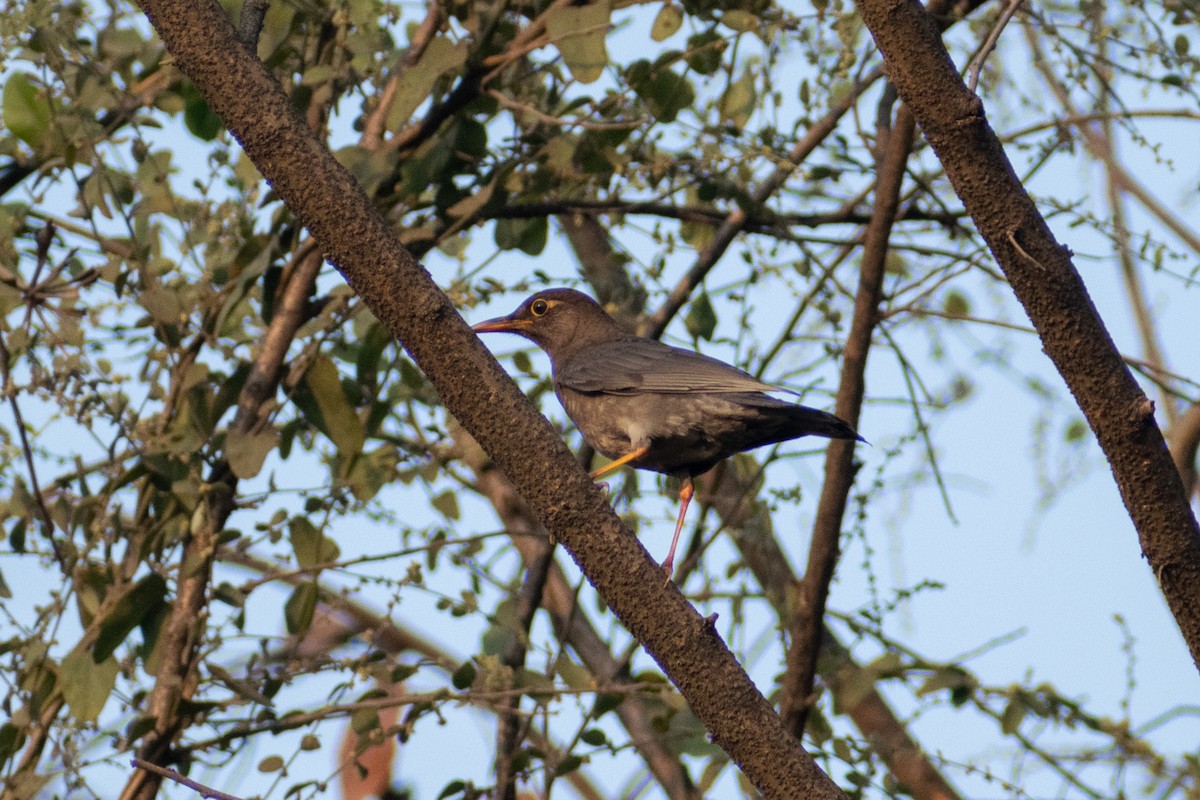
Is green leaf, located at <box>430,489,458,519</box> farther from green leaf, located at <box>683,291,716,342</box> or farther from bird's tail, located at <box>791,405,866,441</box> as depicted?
bird's tail, located at <box>791,405,866,441</box>

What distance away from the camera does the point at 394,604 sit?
464 centimetres

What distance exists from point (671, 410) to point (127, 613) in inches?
80.6

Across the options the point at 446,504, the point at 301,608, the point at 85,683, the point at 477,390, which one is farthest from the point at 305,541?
the point at 477,390

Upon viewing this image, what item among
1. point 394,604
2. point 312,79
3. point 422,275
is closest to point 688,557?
point 394,604

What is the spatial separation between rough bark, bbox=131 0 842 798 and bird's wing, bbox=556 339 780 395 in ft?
5.24

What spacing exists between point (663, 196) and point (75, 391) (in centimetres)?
240

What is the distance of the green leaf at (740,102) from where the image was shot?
5699 mm

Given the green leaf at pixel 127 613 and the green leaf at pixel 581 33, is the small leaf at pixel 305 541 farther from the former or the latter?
the green leaf at pixel 581 33

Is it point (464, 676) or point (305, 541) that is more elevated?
point (305, 541)

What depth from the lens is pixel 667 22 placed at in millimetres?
5566

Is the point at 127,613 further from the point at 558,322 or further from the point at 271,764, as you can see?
the point at 558,322

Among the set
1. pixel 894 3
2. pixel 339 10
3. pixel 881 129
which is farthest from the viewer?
pixel 881 129

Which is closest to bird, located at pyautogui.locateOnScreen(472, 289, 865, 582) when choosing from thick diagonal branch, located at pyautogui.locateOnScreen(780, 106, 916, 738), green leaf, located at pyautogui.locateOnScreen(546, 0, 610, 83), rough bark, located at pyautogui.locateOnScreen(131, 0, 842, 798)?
thick diagonal branch, located at pyautogui.locateOnScreen(780, 106, 916, 738)

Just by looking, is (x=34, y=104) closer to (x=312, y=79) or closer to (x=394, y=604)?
(x=312, y=79)
